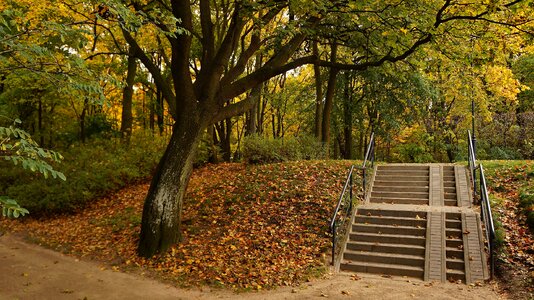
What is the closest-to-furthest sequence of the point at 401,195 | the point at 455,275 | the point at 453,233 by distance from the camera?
the point at 455,275, the point at 453,233, the point at 401,195

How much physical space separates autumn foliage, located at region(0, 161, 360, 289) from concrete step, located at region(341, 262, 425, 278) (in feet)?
2.09

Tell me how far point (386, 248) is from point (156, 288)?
493 cm

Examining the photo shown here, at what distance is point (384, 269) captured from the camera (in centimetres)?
823

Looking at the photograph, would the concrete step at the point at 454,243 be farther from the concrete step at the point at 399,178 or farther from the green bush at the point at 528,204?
the concrete step at the point at 399,178

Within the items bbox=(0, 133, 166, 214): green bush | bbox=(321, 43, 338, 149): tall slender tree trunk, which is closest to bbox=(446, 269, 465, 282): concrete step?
bbox=(321, 43, 338, 149): tall slender tree trunk

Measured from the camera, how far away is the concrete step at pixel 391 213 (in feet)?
32.6

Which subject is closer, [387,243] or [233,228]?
[387,243]

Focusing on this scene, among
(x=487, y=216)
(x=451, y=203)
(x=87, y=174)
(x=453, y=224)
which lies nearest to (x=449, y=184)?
(x=451, y=203)

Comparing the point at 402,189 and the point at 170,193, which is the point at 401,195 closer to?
the point at 402,189

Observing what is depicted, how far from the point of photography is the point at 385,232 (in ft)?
31.4

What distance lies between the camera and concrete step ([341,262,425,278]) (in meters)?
8.02

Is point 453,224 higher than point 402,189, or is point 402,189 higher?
point 402,189

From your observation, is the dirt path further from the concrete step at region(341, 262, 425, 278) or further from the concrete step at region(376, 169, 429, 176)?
the concrete step at region(376, 169, 429, 176)

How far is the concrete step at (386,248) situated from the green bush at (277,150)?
663cm
